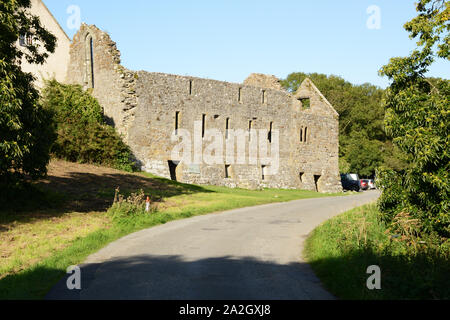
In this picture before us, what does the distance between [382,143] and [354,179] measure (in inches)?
858

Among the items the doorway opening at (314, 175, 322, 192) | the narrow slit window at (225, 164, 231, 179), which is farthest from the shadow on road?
the doorway opening at (314, 175, 322, 192)

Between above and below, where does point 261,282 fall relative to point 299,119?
below

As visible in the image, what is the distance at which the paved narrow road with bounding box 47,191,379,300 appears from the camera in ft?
25.0

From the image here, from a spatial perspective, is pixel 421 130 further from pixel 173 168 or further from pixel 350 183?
pixel 350 183

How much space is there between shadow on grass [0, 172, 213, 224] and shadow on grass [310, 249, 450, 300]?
1158 centimetres

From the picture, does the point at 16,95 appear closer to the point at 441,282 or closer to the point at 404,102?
the point at 404,102

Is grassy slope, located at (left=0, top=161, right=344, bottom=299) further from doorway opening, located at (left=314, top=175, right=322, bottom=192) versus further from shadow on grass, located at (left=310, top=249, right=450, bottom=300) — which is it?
doorway opening, located at (left=314, top=175, right=322, bottom=192)

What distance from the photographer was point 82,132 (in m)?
29.7

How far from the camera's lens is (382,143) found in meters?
68.3

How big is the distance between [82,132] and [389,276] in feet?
82.0

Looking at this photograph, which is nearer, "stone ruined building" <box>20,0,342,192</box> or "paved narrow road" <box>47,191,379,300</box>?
"paved narrow road" <box>47,191,379,300</box>

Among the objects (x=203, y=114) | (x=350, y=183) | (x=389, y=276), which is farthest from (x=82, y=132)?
(x=350, y=183)

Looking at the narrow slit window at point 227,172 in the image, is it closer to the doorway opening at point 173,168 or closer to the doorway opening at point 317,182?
the doorway opening at point 173,168
